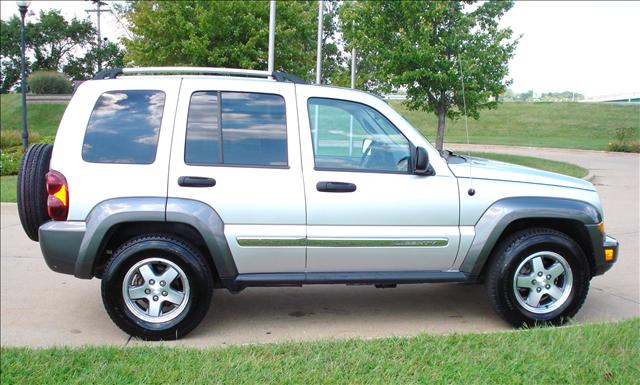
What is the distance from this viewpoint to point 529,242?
14.5 feet

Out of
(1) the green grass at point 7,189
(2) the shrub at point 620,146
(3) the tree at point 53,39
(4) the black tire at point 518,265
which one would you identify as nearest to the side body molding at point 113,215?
(4) the black tire at point 518,265

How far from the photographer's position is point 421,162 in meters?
4.31

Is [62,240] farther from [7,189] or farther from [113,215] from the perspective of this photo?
[7,189]

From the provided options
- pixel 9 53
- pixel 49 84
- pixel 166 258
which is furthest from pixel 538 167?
pixel 9 53

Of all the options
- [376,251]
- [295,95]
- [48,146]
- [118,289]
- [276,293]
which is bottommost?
[276,293]

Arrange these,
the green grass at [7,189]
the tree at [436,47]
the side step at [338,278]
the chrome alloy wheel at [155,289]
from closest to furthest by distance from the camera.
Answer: the chrome alloy wheel at [155,289] → the side step at [338,278] → the green grass at [7,189] → the tree at [436,47]

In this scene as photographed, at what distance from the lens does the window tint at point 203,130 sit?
4273 millimetres

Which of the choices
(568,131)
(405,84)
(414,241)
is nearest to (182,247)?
(414,241)

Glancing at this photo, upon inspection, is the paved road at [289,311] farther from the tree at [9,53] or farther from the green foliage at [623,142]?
the tree at [9,53]

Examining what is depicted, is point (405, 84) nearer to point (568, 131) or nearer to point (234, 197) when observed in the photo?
point (234, 197)

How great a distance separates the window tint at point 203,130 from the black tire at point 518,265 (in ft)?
7.45

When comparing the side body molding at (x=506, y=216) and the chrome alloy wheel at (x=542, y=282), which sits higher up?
the side body molding at (x=506, y=216)

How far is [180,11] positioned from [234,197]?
47.5 ft

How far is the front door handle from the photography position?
4266mm
